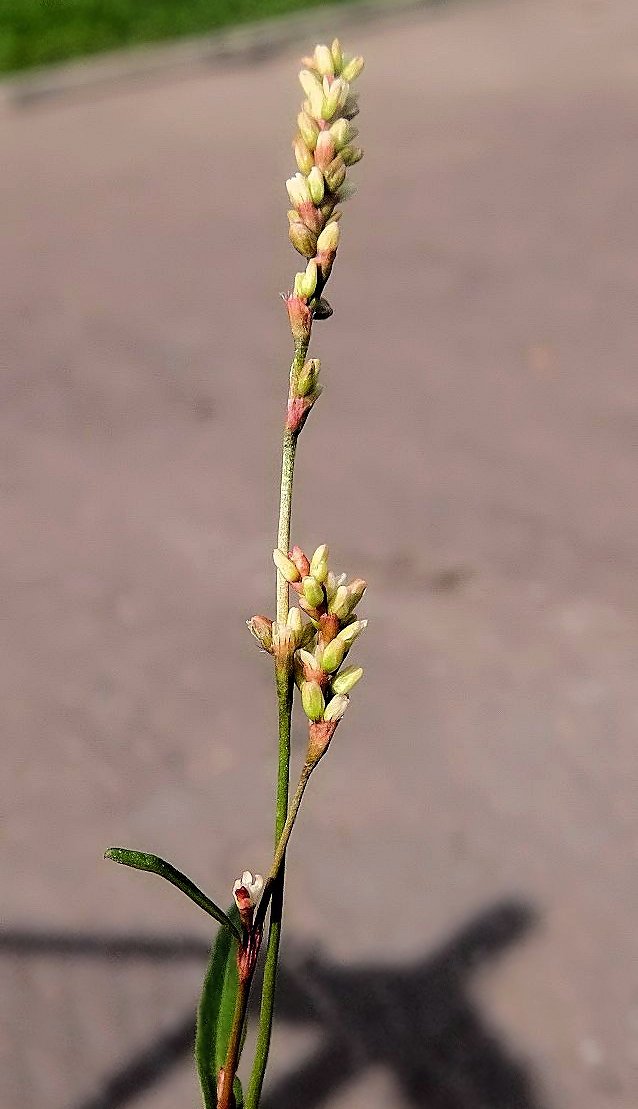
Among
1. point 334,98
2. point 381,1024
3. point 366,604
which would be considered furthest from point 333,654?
point 366,604

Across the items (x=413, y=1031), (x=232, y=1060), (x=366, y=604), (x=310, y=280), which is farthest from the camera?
(x=366, y=604)

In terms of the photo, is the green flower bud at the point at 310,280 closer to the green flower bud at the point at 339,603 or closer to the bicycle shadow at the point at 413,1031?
the green flower bud at the point at 339,603

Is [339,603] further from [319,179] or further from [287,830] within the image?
[319,179]

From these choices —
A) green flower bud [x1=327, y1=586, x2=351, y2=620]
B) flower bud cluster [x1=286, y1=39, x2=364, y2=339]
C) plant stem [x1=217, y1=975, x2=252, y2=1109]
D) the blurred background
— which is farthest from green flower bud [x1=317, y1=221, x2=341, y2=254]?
the blurred background

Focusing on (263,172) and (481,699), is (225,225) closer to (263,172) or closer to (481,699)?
(263,172)

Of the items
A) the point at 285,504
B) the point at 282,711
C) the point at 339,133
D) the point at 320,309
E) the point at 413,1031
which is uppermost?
the point at 339,133

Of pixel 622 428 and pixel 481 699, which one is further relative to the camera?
pixel 622 428

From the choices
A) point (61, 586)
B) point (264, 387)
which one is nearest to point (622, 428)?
point (264, 387)
